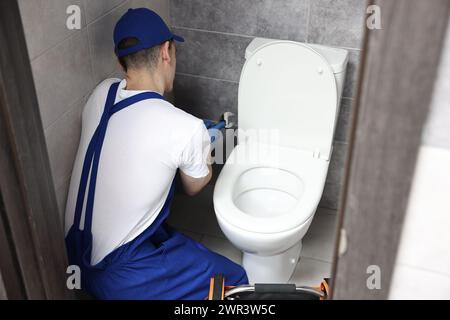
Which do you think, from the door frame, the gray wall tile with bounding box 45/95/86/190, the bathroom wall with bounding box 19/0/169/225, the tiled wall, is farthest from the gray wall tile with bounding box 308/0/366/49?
the door frame

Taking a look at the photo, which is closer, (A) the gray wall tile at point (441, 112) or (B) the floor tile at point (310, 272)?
(A) the gray wall tile at point (441, 112)

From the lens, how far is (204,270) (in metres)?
1.82

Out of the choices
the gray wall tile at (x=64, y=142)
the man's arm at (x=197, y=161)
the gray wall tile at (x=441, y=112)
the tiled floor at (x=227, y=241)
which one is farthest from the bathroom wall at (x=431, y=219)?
the tiled floor at (x=227, y=241)

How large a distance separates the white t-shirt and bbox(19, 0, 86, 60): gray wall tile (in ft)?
0.84

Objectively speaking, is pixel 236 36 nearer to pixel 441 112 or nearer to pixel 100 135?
pixel 100 135

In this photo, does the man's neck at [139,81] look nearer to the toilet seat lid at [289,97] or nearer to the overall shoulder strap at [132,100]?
the overall shoulder strap at [132,100]

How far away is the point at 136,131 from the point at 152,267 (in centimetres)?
46

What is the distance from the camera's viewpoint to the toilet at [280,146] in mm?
1825

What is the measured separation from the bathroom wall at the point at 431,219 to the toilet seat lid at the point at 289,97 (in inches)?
44.3

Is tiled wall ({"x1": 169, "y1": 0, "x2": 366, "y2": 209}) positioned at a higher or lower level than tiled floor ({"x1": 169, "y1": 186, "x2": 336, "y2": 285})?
higher

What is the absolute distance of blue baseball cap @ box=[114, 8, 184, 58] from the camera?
165cm

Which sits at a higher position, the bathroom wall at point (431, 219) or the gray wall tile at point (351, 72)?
the bathroom wall at point (431, 219)

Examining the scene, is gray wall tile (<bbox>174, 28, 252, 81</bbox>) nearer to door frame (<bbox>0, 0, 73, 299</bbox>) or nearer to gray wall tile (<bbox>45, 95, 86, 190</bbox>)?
gray wall tile (<bbox>45, 95, 86, 190</bbox>)
